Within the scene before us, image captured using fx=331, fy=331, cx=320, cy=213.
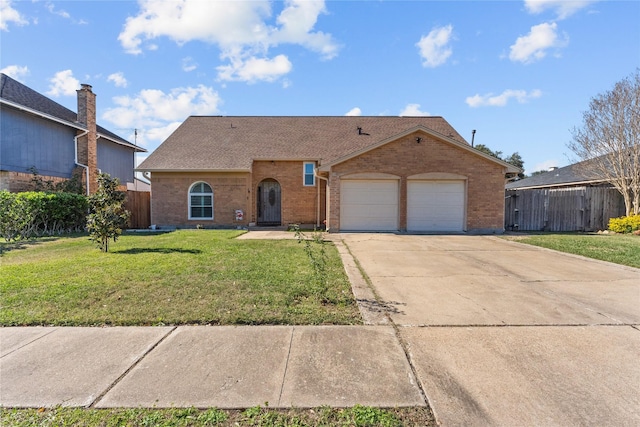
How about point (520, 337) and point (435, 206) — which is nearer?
point (520, 337)

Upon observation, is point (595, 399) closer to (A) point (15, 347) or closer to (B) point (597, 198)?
(A) point (15, 347)

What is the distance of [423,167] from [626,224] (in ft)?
30.1

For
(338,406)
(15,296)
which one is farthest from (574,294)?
(15,296)

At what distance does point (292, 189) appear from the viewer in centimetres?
1706

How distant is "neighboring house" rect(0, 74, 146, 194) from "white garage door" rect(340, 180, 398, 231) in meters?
12.9

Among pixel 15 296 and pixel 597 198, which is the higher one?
pixel 597 198

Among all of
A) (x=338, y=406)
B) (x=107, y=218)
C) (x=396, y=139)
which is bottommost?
(x=338, y=406)

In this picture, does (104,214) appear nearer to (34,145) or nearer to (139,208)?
(139,208)

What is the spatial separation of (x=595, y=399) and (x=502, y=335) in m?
1.17

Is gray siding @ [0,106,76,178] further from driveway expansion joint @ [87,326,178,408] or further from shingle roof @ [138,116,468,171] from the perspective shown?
driveway expansion joint @ [87,326,178,408]

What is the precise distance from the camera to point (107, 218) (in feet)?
29.2

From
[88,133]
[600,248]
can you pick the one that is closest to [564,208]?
[600,248]

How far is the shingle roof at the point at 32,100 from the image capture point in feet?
49.9

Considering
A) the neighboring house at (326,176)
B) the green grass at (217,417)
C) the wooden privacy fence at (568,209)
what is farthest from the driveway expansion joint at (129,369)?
the wooden privacy fence at (568,209)
